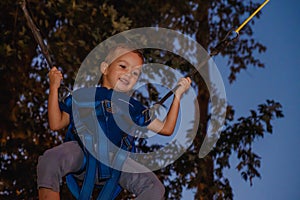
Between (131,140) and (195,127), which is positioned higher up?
(195,127)

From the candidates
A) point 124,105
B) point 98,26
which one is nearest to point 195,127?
point 98,26

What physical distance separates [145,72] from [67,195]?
4.55 feet

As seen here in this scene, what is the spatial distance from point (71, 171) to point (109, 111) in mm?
352

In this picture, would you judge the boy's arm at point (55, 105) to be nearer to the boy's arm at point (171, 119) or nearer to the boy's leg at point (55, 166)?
the boy's leg at point (55, 166)

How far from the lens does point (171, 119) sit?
276cm

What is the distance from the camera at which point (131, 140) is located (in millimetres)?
2727

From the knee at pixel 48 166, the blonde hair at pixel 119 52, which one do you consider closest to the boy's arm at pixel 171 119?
the blonde hair at pixel 119 52

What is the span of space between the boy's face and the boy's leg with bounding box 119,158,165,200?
419 mm

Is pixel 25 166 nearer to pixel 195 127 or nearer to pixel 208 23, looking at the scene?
pixel 195 127

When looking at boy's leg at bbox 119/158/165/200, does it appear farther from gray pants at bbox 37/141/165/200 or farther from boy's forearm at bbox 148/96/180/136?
boy's forearm at bbox 148/96/180/136

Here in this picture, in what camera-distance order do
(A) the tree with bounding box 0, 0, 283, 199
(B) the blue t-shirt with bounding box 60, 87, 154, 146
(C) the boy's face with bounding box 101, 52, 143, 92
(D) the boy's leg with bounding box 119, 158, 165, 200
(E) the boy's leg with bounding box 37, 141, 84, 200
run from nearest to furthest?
(E) the boy's leg with bounding box 37, 141, 84, 200
(D) the boy's leg with bounding box 119, 158, 165, 200
(B) the blue t-shirt with bounding box 60, 87, 154, 146
(C) the boy's face with bounding box 101, 52, 143, 92
(A) the tree with bounding box 0, 0, 283, 199

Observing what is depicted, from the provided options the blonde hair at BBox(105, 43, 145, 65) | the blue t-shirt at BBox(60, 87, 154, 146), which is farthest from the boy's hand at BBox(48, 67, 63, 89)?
the blonde hair at BBox(105, 43, 145, 65)

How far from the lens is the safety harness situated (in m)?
2.60

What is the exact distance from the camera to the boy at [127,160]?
8.14 feet
